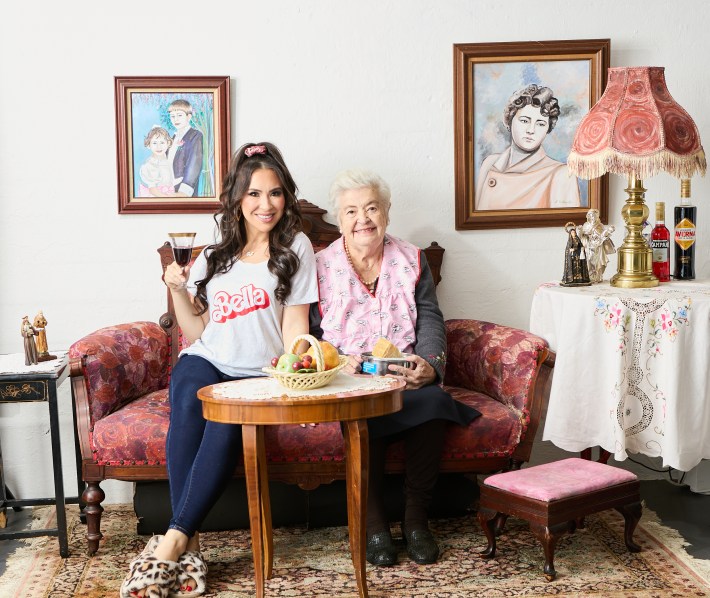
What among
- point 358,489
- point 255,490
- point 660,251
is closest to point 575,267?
point 660,251

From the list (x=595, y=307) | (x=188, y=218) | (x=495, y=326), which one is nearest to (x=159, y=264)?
(x=188, y=218)

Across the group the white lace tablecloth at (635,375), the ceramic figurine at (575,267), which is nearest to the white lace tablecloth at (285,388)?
the white lace tablecloth at (635,375)

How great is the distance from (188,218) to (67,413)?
0.94 m

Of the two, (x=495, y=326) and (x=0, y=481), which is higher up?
(x=495, y=326)

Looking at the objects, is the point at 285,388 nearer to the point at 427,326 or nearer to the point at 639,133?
the point at 427,326

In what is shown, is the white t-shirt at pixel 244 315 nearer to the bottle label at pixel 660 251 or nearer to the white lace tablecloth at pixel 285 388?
the white lace tablecloth at pixel 285 388

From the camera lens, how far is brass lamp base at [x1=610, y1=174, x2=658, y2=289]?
3211mm

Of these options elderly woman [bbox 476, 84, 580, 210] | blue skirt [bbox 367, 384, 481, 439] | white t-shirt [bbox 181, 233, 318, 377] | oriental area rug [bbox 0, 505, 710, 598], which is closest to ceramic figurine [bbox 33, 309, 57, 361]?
white t-shirt [bbox 181, 233, 318, 377]

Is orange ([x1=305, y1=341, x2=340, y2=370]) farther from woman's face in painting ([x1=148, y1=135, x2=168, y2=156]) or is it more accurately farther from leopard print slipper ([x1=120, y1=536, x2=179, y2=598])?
woman's face in painting ([x1=148, y1=135, x2=168, y2=156])

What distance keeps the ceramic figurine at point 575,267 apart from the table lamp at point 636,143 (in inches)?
4.3

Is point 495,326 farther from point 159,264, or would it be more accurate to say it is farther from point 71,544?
point 71,544

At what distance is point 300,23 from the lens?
3.54m

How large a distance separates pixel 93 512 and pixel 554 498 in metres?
1.51

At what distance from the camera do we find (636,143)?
3078mm
